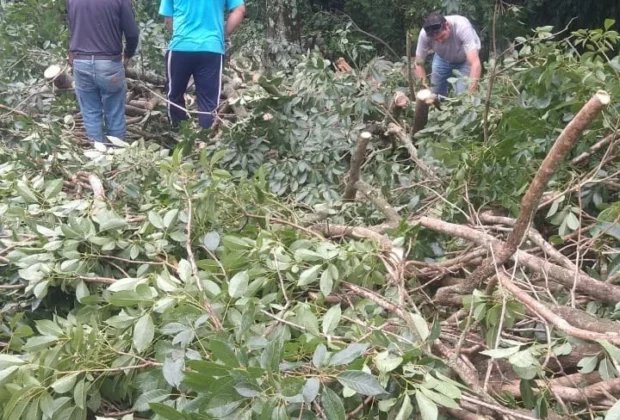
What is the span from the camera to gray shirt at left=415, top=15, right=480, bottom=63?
175 inches

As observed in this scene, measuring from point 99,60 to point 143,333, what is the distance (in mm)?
2727

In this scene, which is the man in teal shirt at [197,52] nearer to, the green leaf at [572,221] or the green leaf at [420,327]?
the green leaf at [572,221]

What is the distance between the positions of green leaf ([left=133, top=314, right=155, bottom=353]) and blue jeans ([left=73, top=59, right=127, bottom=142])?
2.54m

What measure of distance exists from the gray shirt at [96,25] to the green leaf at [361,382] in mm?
3119

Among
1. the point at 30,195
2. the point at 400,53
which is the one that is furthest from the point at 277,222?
the point at 400,53

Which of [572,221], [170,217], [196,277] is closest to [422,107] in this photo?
[572,221]

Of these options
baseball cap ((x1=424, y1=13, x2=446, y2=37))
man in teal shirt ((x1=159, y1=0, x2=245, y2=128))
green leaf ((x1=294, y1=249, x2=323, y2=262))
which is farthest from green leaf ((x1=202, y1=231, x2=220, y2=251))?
baseball cap ((x1=424, y1=13, x2=446, y2=37))

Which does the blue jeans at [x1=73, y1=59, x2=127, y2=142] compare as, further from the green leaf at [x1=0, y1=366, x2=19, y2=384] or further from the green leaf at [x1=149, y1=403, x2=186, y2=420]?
the green leaf at [x1=149, y1=403, x2=186, y2=420]

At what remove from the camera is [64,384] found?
4.14 feet

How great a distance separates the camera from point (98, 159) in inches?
99.3

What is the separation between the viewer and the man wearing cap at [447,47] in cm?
429

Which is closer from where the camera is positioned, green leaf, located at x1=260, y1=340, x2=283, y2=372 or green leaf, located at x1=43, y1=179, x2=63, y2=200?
green leaf, located at x1=260, y1=340, x2=283, y2=372

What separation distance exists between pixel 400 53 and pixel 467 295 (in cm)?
765

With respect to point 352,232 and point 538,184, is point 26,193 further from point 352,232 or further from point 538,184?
point 538,184
